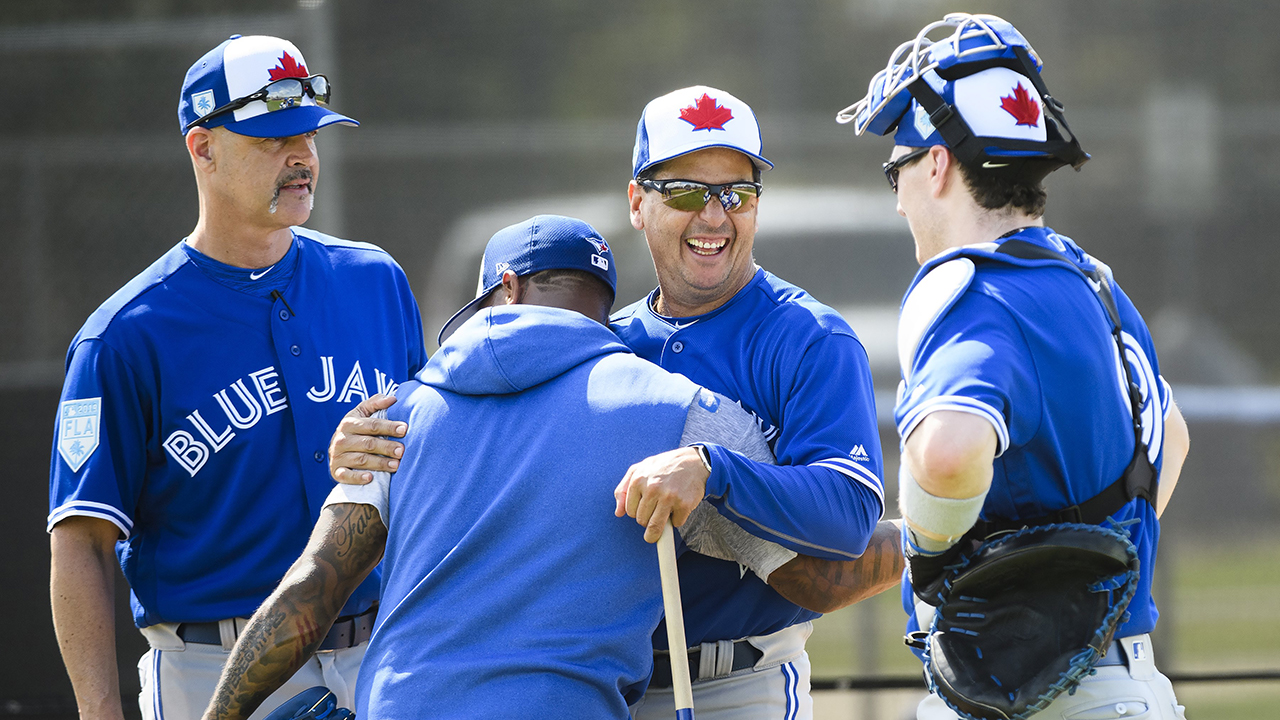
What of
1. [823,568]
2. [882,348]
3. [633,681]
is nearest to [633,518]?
[633,681]

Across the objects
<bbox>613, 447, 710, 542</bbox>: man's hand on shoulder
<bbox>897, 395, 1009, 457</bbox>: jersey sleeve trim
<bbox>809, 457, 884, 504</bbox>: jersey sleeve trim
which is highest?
<bbox>897, 395, 1009, 457</bbox>: jersey sleeve trim

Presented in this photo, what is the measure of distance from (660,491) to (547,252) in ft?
1.90

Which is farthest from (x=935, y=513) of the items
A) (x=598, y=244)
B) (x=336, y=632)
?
(x=336, y=632)

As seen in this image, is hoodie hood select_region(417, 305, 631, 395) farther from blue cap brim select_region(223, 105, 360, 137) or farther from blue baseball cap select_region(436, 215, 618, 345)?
blue cap brim select_region(223, 105, 360, 137)

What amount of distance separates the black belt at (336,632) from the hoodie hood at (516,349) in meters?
0.96

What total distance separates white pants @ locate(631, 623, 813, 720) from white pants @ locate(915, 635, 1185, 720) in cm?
63

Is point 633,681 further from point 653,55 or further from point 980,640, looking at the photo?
point 653,55

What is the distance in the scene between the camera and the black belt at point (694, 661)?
7.26 ft

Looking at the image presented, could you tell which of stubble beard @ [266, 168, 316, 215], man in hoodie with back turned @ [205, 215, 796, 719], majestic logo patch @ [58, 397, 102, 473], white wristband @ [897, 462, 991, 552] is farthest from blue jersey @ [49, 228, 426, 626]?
white wristband @ [897, 462, 991, 552]

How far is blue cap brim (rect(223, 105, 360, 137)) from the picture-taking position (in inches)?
102

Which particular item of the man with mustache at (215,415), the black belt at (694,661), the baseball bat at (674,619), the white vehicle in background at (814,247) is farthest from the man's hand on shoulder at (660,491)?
the white vehicle in background at (814,247)

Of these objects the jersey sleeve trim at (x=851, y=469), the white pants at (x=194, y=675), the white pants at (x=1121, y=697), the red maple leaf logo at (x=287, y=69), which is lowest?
the white pants at (x=194, y=675)

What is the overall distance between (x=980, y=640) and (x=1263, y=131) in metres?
2.87

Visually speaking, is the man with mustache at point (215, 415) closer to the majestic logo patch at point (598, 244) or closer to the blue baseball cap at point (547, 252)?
the blue baseball cap at point (547, 252)
